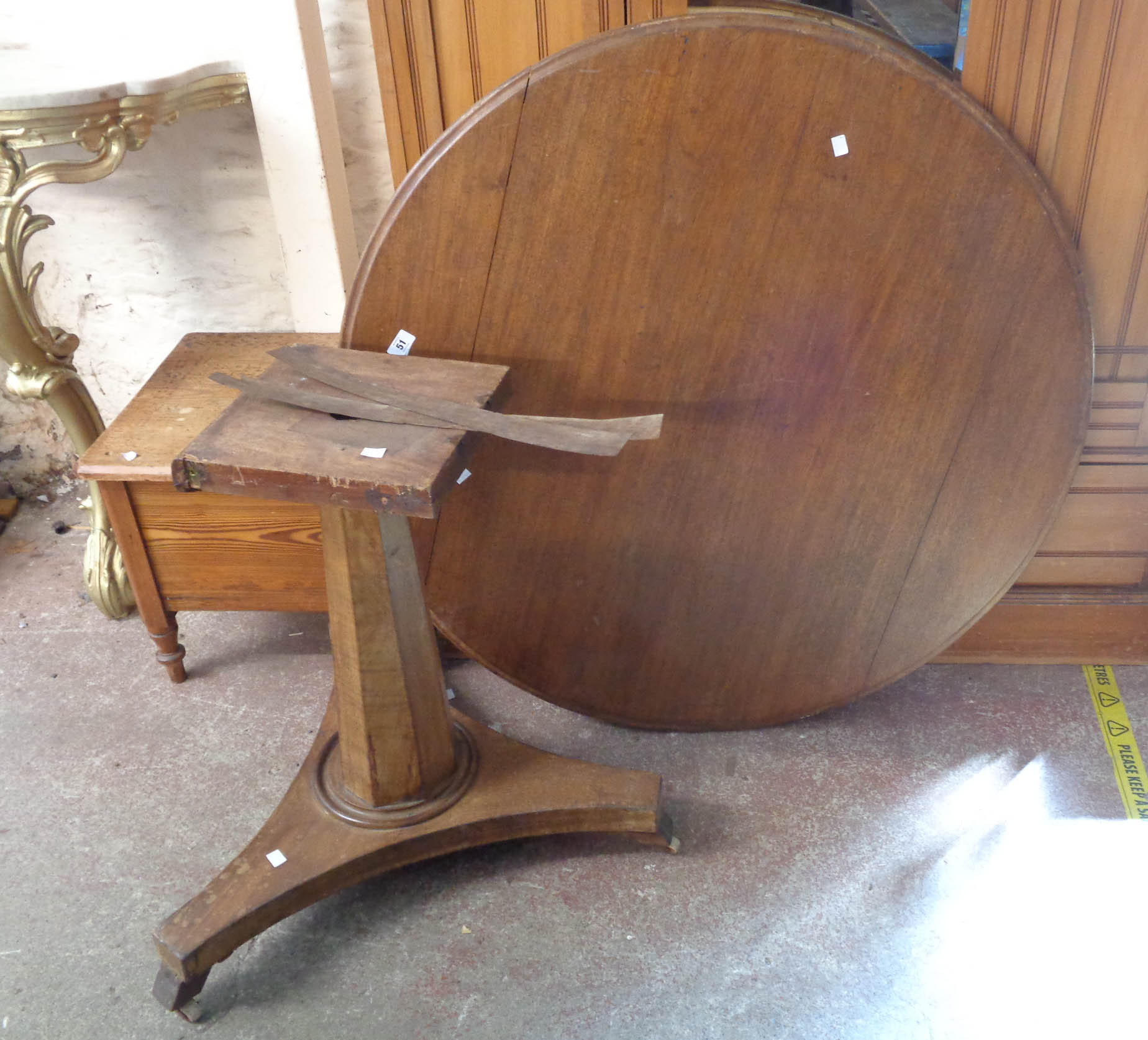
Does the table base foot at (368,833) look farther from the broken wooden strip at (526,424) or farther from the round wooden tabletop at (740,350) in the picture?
Answer: the broken wooden strip at (526,424)

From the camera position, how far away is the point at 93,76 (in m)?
2.18

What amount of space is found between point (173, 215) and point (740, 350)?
142 centimetres

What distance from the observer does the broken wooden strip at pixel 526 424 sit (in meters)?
1.35

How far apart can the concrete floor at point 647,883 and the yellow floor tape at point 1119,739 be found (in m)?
0.03

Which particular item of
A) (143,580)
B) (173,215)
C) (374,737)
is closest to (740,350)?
(374,737)

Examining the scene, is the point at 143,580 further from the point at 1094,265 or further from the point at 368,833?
the point at 1094,265

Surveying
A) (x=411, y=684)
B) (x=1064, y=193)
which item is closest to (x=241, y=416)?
(x=411, y=684)

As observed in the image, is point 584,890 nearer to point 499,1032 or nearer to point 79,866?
point 499,1032

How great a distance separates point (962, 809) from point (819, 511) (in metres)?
0.59

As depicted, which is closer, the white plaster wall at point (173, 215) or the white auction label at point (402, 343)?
the white auction label at point (402, 343)

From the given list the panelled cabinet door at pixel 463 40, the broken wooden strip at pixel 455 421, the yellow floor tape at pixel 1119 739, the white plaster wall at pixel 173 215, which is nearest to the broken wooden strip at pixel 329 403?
the broken wooden strip at pixel 455 421

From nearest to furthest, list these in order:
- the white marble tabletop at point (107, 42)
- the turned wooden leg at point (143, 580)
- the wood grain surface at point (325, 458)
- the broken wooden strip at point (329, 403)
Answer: the wood grain surface at point (325, 458), the broken wooden strip at point (329, 403), the turned wooden leg at point (143, 580), the white marble tabletop at point (107, 42)

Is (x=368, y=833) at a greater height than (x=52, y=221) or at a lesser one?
lesser

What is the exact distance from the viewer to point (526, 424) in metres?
1.37
